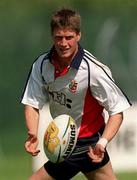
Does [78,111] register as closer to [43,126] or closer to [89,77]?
[89,77]

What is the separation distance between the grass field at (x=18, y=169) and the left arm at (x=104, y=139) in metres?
3.23

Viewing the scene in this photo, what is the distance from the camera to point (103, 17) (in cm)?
957

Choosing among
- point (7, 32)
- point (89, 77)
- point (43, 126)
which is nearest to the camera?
point (89, 77)

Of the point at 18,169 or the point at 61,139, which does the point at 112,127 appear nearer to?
the point at 61,139

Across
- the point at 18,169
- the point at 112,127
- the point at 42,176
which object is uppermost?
the point at 112,127

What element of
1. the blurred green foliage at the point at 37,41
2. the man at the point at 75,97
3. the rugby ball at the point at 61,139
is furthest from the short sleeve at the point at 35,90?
the blurred green foliage at the point at 37,41

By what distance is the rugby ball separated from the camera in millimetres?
5789

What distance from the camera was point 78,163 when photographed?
19.6 feet

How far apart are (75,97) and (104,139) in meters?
0.39

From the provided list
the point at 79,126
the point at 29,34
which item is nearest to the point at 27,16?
the point at 29,34

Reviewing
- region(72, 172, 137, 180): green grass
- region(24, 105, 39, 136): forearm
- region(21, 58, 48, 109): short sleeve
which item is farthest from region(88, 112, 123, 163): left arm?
region(72, 172, 137, 180): green grass

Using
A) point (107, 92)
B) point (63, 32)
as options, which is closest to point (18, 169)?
point (107, 92)

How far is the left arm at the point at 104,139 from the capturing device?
5.59 metres

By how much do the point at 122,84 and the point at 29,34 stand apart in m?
1.09
